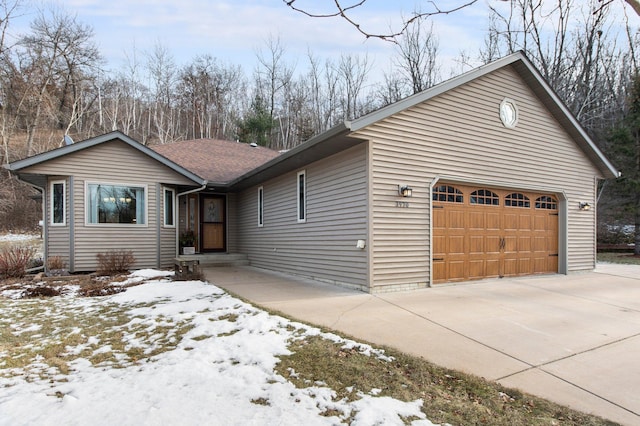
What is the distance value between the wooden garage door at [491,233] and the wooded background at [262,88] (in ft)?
28.9

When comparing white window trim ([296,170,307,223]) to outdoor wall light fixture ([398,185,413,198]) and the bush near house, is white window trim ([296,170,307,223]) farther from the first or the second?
the bush near house

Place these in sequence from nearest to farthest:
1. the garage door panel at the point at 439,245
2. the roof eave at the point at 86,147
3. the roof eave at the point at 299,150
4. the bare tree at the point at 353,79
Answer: the roof eave at the point at 299,150
the garage door panel at the point at 439,245
the roof eave at the point at 86,147
the bare tree at the point at 353,79

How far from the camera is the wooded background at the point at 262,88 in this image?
20594 millimetres

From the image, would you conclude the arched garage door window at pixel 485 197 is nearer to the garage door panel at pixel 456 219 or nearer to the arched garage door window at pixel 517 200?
the arched garage door window at pixel 517 200

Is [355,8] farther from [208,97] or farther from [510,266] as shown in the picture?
[208,97]

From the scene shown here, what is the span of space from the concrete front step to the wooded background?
13058 millimetres

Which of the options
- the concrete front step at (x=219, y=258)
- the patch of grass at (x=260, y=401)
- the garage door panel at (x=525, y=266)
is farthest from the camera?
the concrete front step at (x=219, y=258)

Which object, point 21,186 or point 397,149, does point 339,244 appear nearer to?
point 397,149

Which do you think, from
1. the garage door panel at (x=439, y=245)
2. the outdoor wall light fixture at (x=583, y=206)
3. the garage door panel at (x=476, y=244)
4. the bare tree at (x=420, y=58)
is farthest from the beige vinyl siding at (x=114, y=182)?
the bare tree at (x=420, y=58)

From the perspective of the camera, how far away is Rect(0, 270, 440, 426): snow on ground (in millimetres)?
2484

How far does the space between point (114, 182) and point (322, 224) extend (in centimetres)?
627

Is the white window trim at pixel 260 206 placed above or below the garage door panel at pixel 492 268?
above

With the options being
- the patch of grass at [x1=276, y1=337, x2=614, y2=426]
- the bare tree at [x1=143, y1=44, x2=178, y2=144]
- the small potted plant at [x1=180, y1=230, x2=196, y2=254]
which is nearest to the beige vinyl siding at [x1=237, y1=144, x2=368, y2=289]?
the small potted plant at [x1=180, y1=230, x2=196, y2=254]

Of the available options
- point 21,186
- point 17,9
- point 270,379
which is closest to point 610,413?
point 270,379
